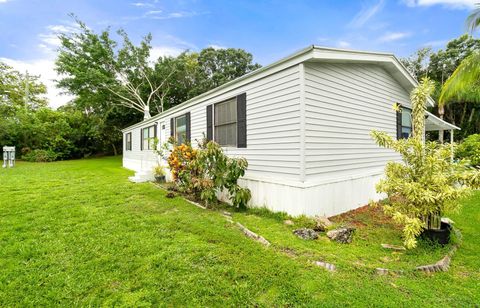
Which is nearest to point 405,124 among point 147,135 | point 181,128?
point 181,128

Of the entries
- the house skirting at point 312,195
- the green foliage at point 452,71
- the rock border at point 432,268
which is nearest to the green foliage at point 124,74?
the green foliage at point 452,71

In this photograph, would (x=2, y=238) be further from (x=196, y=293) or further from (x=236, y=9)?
(x=236, y=9)

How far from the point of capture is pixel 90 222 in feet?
14.2

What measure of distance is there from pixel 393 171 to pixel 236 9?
8945 millimetres

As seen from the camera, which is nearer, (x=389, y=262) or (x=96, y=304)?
(x=96, y=304)

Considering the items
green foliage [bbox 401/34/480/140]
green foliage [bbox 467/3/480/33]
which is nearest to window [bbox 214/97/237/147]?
green foliage [bbox 467/3/480/33]

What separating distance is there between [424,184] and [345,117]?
7.93 feet

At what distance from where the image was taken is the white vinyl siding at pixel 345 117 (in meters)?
4.73

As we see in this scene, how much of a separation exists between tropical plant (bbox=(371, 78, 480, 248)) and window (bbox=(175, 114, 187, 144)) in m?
6.47

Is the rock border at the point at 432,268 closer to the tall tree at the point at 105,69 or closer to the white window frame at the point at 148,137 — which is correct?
the white window frame at the point at 148,137

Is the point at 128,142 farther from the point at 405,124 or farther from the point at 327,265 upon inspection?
the point at 327,265

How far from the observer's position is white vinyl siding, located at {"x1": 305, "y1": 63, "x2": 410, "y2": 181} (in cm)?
473

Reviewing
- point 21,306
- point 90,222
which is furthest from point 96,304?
point 90,222

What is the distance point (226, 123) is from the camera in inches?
256
